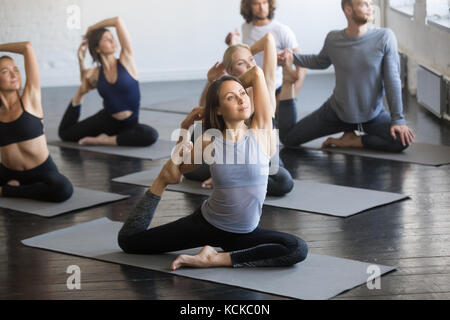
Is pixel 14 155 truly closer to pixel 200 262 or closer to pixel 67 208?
pixel 67 208

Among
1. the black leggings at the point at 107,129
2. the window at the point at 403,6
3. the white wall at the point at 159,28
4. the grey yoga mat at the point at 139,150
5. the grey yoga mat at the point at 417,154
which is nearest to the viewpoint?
the grey yoga mat at the point at 417,154

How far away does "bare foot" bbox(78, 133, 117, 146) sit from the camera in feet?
18.2

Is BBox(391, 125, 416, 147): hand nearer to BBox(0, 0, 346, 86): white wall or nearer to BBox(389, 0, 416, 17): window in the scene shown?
BBox(389, 0, 416, 17): window

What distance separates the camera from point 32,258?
10.7 feet

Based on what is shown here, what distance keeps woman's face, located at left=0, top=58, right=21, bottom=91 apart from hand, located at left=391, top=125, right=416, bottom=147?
2332 mm

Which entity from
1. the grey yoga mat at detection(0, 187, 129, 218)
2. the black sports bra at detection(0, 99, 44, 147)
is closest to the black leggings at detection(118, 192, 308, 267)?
the grey yoga mat at detection(0, 187, 129, 218)

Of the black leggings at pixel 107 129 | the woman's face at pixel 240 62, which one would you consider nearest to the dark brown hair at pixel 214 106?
the woman's face at pixel 240 62

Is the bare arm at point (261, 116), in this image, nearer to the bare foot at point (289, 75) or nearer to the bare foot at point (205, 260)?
the bare foot at point (205, 260)

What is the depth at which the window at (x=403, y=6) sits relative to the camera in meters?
7.56

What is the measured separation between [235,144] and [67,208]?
→ 1398mm

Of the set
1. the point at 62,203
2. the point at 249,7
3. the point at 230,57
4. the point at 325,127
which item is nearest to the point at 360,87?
the point at 325,127

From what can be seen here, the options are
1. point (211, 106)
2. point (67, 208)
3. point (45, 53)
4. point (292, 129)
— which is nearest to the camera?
point (211, 106)

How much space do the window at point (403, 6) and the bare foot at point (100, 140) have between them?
3399mm
